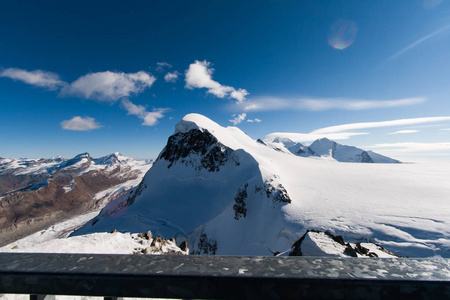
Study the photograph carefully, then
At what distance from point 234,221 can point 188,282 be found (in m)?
36.6

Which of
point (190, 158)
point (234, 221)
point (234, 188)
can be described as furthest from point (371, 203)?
point (190, 158)

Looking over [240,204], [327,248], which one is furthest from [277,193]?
[327,248]

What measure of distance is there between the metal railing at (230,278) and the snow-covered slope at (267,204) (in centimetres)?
2137

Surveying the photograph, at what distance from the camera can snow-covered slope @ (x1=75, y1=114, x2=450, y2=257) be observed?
64.8 feet

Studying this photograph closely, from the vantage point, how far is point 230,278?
1.21 m

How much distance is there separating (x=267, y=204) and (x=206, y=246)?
1370cm

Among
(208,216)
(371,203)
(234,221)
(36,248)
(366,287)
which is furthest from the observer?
(208,216)

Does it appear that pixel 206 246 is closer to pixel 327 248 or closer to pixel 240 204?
pixel 240 204

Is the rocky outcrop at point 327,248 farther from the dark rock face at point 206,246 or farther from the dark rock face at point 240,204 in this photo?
the dark rock face at point 206,246

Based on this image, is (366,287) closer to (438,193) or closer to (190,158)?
(438,193)

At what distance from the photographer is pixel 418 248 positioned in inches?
625

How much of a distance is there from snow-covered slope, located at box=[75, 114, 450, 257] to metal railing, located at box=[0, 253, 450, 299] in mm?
21367

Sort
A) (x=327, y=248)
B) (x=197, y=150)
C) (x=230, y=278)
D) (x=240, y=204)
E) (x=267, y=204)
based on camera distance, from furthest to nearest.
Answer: (x=197, y=150), (x=240, y=204), (x=267, y=204), (x=327, y=248), (x=230, y=278)

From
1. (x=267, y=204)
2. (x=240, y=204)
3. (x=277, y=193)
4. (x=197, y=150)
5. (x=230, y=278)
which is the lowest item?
(x=240, y=204)
